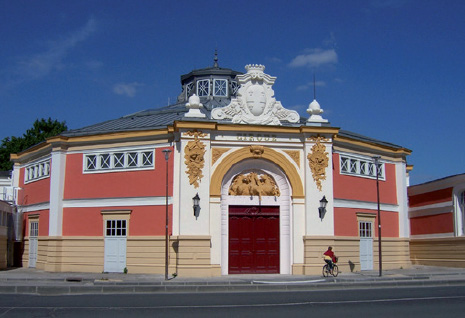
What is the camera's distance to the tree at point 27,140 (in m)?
51.6

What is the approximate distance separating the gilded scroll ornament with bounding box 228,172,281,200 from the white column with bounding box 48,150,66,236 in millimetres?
8798

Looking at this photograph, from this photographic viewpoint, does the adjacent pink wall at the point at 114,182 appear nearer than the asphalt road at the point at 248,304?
No

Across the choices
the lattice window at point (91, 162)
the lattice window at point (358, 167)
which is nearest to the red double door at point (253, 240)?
the lattice window at point (358, 167)

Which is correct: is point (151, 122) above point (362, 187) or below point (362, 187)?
above

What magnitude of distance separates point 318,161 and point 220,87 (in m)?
11.8

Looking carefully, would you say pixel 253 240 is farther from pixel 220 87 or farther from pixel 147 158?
pixel 220 87

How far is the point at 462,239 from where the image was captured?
30.4m

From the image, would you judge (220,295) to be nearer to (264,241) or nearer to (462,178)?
(264,241)

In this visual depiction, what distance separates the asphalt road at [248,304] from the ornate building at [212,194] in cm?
719

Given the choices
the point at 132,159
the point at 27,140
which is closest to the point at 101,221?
the point at 132,159

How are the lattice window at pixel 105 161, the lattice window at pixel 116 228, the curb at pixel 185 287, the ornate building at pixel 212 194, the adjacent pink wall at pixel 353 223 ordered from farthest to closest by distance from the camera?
the adjacent pink wall at pixel 353 223 → the lattice window at pixel 105 161 → the lattice window at pixel 116 228 → the ornate building at pixel 212 194 → the curb at pixel 185 287

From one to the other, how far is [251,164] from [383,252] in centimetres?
946

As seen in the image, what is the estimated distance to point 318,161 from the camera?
26062 mm

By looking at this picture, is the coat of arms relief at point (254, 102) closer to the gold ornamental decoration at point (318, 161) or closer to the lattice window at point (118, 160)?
the gold ornamental decoration at point (318, 161)
